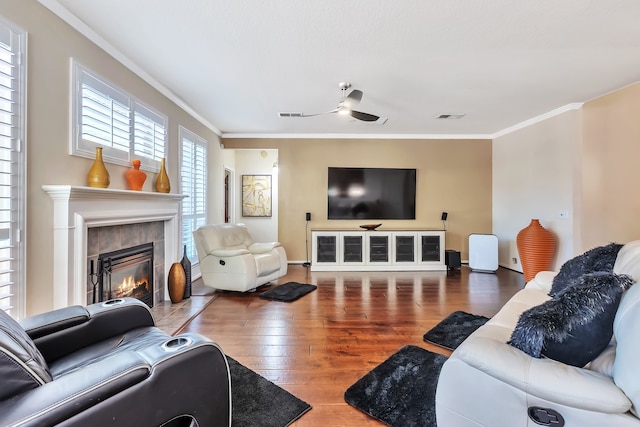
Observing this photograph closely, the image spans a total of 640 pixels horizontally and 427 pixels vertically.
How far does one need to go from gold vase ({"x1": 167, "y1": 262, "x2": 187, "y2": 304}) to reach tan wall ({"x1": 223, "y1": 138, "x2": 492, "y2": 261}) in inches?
90.7

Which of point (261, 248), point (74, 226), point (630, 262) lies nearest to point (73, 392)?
point (74, 226)

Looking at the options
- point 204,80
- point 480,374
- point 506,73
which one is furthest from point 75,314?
point 506,73

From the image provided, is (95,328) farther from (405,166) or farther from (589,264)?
(405,166)

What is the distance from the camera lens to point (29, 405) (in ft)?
2.49

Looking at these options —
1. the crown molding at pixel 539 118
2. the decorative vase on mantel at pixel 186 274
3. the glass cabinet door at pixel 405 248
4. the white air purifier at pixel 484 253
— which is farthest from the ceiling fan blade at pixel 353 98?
the white air purifier at pixel 484 253

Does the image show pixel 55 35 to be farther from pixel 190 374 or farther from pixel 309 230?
pixel 309 230

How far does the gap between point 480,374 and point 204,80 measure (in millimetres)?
3428

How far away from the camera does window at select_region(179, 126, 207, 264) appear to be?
385 centimetres

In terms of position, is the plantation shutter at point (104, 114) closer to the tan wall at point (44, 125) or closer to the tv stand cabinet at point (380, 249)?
the tan wall at point (44, 125)

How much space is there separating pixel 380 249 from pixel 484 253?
1.77m

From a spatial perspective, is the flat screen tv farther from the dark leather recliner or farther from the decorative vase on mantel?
the dark leather recliner

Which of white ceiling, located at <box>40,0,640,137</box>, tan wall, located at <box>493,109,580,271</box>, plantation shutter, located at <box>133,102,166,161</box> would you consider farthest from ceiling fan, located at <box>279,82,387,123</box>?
tan wall, located at <box>493,109,580,271</box>

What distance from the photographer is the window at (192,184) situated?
3.85 meters

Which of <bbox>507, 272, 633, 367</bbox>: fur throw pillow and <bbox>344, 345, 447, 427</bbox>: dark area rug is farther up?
<bbox>507, 272, 633, 367</bbox>: fur throw pillow
